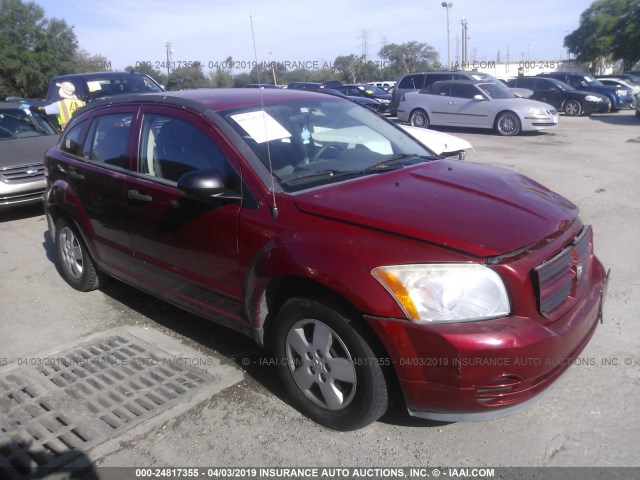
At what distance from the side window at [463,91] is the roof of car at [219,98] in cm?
1281

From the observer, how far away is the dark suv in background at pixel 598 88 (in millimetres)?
22016

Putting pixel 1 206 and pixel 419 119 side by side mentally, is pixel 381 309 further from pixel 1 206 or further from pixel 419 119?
pixel 419 119

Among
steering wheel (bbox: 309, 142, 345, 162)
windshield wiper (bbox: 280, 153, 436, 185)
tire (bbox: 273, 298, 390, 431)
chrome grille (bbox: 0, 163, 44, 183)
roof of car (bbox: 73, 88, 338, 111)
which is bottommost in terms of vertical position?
tire (bbox: 273, 298, 390, 431)

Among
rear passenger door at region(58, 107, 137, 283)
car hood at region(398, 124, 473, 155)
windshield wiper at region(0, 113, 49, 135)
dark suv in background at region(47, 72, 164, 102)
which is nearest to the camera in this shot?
rear passenger door at region(58, 107, 137, 283)

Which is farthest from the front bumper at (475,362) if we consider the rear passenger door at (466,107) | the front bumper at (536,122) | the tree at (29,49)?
the tree at (29,49)

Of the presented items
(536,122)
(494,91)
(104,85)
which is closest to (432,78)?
(494,91)

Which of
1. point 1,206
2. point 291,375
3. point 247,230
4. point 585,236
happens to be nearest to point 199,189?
point 247,230

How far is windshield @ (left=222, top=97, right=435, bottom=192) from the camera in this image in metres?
3.49

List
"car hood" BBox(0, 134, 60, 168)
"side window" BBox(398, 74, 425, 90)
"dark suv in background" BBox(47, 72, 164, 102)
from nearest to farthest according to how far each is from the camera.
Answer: "car hood" BBox(0, 134, 60, 168)
"dark suv in background" BBox(47, 72, 164, 102)
"side window" BBox(398, 74, 425, 90)

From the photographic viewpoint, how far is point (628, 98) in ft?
77.9

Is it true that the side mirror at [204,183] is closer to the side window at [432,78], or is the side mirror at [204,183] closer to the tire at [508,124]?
the tire at [508,124]

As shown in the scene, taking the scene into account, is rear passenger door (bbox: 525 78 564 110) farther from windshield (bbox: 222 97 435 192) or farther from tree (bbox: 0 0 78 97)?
tree (bbox: 0 0 78 97)

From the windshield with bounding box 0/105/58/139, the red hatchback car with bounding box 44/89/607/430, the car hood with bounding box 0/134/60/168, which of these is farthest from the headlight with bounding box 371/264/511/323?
the windshield with bounding box 0/105/58/139

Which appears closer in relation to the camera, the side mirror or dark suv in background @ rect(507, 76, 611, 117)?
the side mirror
